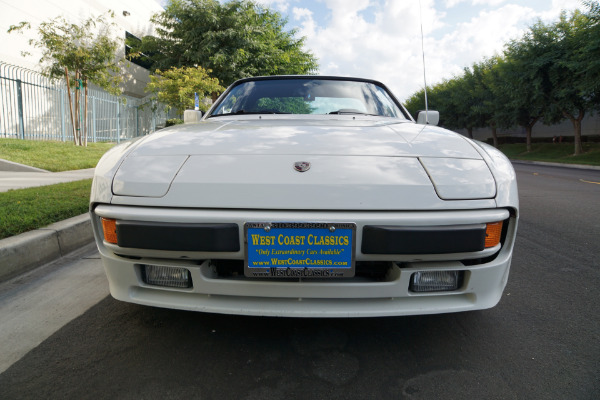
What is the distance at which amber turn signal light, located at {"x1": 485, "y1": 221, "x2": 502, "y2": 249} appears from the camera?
1.52 metres

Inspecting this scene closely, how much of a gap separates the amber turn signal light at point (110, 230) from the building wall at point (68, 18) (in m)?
14.1

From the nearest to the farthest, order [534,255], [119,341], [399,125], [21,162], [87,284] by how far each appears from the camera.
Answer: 1. [119,341]
2. [399,125]
3. [87,284]
4. [534,255]
5. [21,162]

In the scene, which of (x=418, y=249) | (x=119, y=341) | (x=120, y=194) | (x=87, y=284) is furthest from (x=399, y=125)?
(x=87, y=284)

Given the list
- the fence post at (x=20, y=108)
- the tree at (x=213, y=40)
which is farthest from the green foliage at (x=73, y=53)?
the tree at (x=213, y=40)

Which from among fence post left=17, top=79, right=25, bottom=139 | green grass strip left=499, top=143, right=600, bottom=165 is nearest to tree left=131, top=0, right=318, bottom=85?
fence post left=17, top=79, right=25, bottom=139

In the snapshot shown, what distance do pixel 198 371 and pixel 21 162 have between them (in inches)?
309

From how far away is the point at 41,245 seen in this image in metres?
2.73

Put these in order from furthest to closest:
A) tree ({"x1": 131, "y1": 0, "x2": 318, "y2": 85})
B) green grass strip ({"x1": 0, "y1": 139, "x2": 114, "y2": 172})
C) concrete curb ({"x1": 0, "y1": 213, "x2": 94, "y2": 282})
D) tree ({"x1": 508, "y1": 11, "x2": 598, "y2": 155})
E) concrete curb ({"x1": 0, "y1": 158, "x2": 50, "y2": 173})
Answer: tree ({"x1": 131, "y1": 0, "x2": 318, "y2": 85}) < tree ({"x1": 508, "y1": 11, "x2": 598, "y2": 155}) < green grass strip ({"x1": 0, "y1": 139, "x2": 114, "y2": 172}) < concrete curb ({"x1": 0, "y1": 158, "x2": 50, "y2": 173}) < concrete curb ({"x1": 0, "y1": 213, "x2": 94, "y2": 282})

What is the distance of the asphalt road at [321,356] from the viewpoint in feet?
4.55

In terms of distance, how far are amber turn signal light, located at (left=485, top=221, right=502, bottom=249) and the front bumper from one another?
1.2 inches

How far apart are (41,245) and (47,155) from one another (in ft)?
23.2

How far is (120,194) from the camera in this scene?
1557 mm

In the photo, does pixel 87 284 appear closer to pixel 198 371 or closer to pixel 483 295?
pixel 198 371

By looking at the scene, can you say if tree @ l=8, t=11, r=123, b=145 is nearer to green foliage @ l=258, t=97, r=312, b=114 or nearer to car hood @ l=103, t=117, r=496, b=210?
green foliage @ l=258, t=97, r=312, b=114
